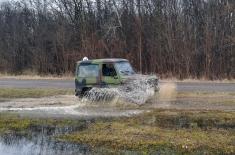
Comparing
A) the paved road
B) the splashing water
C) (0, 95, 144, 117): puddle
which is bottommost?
(0, 95, 144, 117): puddle

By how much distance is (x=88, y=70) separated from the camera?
62.2 ft

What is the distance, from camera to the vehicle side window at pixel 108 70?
60.8 feet

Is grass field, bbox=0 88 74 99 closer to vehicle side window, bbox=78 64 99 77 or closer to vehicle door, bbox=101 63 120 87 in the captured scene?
vehicle side window, bbox=78 64 99 77

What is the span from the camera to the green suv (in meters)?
18.3

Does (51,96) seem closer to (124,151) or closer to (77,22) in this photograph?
(124,151)

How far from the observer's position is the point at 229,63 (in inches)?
1315

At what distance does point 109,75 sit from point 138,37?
18.8 m

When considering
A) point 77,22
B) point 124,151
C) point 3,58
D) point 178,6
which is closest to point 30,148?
point 124,151

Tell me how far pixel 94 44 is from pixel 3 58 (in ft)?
52.5

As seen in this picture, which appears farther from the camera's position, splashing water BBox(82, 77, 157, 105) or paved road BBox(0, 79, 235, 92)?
paved road BBox(0, 79, 235, 92)

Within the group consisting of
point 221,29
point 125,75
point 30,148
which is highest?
point 221,29

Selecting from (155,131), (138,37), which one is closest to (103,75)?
(155,131)

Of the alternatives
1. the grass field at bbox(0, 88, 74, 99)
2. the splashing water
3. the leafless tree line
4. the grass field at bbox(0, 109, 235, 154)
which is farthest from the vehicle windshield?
the leafless tree line

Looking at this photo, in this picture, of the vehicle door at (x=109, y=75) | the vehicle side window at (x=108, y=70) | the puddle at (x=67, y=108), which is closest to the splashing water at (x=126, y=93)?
the puddle at (x=67, y=108)
